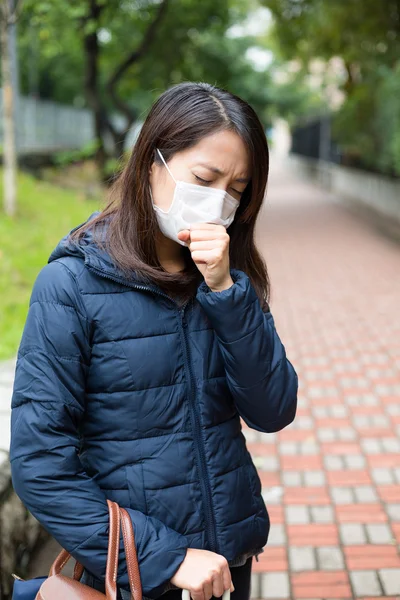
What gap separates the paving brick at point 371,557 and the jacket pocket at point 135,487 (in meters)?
2.20

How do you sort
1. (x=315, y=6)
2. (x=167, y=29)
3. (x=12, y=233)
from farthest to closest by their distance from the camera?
(x=167, y=29)
(x=315, y=6)
(x=12, y=233)

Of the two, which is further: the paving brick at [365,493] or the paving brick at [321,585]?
the paving brick at [365,493]

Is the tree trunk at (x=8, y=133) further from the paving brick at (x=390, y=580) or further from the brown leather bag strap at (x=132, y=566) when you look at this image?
the brown leather bag strap at (x=132, y=566)

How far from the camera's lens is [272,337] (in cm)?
172

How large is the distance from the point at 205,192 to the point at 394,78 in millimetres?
12382

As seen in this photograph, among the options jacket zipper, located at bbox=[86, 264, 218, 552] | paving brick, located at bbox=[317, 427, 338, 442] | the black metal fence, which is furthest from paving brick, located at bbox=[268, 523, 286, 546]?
the black metal fence

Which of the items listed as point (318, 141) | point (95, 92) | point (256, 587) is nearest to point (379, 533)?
point (256, 587)

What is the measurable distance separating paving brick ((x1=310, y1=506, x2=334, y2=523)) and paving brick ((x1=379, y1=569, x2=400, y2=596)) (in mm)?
531

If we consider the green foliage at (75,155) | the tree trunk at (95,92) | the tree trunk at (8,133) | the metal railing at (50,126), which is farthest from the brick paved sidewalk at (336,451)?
the metal railing at (50,126)

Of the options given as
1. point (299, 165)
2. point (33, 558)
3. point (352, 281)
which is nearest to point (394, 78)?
point (352, 281)

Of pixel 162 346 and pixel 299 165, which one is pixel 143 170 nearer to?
pixel 162 346

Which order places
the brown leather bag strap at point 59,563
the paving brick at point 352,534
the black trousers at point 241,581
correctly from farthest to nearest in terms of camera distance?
the paving brick at point 352,534 < the black trousers at point 241,581 < the brown leather bag strap at point 59,563

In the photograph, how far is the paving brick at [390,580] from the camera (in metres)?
3.33

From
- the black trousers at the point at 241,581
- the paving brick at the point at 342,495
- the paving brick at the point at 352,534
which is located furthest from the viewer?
the paving brick at the point at 342,495
